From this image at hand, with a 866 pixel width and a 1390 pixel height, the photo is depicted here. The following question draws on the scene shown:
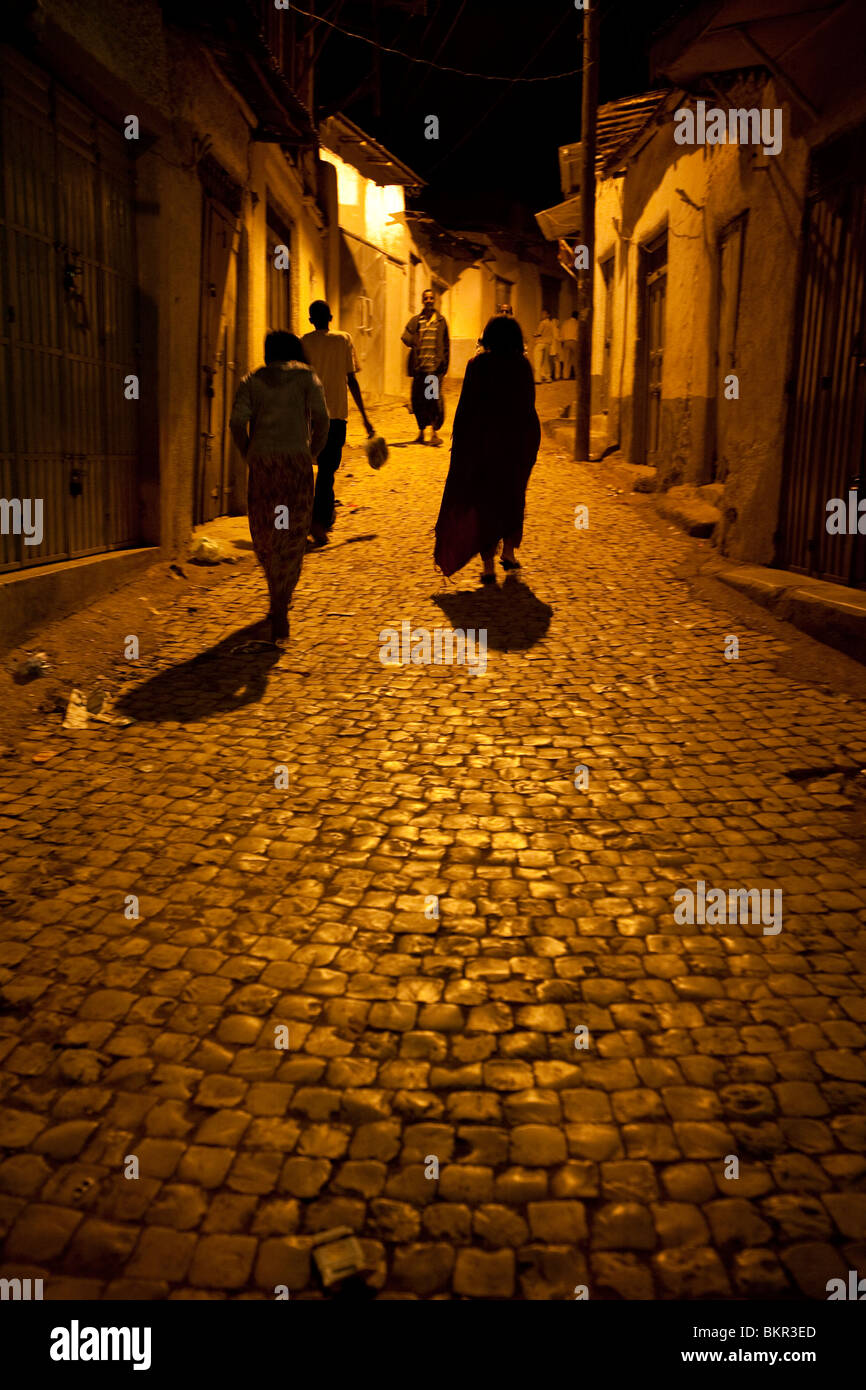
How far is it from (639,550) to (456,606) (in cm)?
263

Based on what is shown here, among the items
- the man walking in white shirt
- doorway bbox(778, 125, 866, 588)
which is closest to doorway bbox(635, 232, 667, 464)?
doorway bbox(778, 125, 866, 588)

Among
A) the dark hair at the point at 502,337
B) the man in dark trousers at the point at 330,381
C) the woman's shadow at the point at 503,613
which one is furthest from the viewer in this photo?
the man in dark trousers at the point at 330,381

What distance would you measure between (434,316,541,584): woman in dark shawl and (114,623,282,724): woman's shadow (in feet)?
6.58

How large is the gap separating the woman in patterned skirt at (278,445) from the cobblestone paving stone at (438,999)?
1.15 meters

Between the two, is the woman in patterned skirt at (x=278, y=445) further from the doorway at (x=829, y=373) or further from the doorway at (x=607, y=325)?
the doorway at (x=607, y=325)

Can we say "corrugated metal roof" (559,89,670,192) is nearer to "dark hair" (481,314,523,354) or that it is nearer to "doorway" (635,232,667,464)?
"doorway" (635,232,667,464)

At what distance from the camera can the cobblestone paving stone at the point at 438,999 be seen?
204 cm

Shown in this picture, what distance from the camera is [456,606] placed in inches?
284

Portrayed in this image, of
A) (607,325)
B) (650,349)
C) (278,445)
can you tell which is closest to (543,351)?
(607,325)

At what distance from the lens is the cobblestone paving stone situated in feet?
6.70

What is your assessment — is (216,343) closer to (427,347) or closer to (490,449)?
(490,449)

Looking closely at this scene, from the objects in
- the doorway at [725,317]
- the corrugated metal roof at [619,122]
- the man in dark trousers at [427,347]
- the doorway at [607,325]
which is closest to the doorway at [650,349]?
the corrugated metal roof at [619,122]
